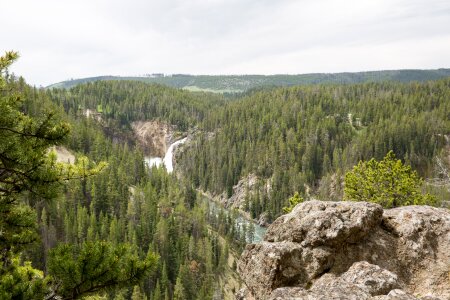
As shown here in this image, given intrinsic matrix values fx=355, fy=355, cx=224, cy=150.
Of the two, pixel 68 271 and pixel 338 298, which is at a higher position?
pixel 68 271

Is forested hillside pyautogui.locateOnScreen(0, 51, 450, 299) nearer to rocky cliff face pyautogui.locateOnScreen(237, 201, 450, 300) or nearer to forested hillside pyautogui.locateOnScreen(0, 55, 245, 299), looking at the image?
forested hillside pyautogui.locateOnScreen(0, 55, 245, 299)

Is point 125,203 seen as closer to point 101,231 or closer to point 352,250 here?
point 101,231

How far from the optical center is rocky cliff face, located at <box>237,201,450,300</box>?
50.6 ft

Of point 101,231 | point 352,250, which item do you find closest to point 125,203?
point 101,231

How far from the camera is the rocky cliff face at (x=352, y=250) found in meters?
15.4

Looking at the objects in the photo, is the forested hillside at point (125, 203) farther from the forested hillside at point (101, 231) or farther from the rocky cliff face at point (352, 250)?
the rocky cliff face at point (352, 250)

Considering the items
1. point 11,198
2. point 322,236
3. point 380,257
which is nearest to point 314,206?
point 322,236

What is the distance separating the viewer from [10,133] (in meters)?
10.8

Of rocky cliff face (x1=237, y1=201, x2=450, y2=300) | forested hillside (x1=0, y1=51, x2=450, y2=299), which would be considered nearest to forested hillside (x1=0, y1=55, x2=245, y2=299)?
forested hillside (x1=0, y1=51, x2=450, y2=299)

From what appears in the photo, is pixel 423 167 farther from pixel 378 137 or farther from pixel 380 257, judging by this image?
pixel 380 257

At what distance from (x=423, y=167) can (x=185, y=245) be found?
453 feet

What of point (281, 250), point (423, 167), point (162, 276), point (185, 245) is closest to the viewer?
point (281, 250)

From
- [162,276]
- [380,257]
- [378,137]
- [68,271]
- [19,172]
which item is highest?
[19,172]

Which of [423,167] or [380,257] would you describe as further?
[423,167]
